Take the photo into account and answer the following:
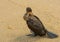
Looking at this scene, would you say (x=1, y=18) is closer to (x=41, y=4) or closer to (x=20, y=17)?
(x=20, y=17)

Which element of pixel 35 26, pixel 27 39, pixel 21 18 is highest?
pixel 21 18

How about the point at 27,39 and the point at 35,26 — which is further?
the point at 27,39

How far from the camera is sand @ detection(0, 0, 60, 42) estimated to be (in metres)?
8.60

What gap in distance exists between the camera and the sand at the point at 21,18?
8.60 m

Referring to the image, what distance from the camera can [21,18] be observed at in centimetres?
1084

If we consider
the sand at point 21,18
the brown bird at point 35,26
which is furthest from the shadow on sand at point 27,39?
the brown bird at point 35,26

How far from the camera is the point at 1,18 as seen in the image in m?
10.8

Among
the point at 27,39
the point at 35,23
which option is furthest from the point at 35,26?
the point at 27,39

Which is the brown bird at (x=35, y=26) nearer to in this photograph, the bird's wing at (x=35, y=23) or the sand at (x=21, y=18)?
the bird's wing at (x=35, y=23)

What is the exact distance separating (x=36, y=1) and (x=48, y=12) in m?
2.00

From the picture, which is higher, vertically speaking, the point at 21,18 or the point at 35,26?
the point at 21,18

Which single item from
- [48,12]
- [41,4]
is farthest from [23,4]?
[48,12]

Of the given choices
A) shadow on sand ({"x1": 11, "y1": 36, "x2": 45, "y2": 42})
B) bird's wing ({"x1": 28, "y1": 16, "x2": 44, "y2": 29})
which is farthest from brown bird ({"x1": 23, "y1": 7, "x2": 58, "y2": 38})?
shadow on sand ({"x1": 11, "y1": 36, "x2": 45, "y2": 42})

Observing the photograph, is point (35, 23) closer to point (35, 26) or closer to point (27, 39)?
point (35, 26)
